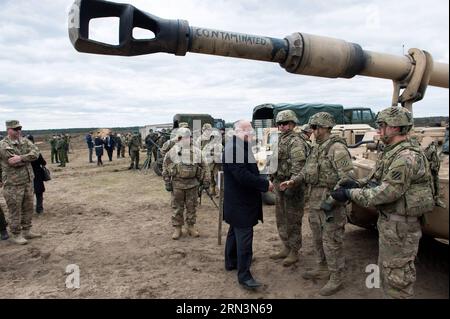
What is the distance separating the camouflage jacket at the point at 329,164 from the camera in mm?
3570

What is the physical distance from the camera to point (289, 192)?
4438mm

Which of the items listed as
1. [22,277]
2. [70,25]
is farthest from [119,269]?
[70,25]

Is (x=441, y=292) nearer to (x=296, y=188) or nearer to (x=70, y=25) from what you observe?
(x=296, y=188)

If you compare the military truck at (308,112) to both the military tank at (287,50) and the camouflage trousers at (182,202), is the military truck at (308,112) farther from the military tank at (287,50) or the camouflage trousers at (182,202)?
the military tank at (287,50)

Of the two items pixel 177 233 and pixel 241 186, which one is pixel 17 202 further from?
pixel 241 186

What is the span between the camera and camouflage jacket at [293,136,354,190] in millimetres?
3570

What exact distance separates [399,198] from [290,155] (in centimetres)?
164

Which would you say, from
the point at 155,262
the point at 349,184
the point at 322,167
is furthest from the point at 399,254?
the point at 155,262

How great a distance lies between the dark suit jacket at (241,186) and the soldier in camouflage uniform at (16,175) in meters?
3.48

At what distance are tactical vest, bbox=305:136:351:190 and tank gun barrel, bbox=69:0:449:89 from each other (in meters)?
0.96

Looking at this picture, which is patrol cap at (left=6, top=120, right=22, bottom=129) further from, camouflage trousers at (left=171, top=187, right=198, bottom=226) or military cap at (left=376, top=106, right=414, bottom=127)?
military cap at (left=376, top=106, right=414, bottom=127)

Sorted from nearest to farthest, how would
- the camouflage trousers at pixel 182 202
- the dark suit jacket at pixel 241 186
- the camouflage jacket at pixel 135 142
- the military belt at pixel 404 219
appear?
the military belt at pixel 404 219
the dark suit jacket at pixel 241 186
the camouflage trousers at pixel 182 202
the camouflage jacket at pixel 135 142

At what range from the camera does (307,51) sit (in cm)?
Answer: 253

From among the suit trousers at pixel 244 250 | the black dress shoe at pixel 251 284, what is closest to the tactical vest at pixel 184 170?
the suit trousers at pixel 244 250
